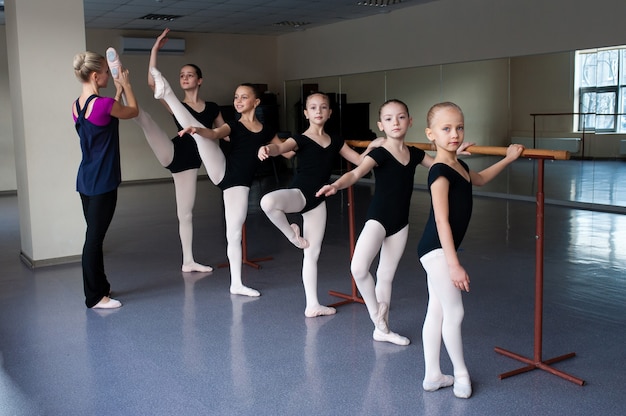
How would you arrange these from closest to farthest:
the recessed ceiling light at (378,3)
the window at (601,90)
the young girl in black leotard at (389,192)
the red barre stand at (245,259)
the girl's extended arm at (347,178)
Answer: the girl's extended arm at (347,178)
the young girl in black leotard at (389,192)
the red barre stand at (245,259)
the window at (601,90)
the recessed ceiling light at (378,3)

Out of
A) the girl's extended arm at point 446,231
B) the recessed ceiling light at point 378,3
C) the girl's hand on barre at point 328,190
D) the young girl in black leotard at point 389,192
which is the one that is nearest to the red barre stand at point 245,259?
the young girl in black leotard at point 389,192

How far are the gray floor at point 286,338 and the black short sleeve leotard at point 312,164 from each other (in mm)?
785

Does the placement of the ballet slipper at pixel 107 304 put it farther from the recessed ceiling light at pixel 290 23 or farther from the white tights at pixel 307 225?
the recessed ceiling light at pixel 290 23

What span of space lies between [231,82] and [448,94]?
538 cm

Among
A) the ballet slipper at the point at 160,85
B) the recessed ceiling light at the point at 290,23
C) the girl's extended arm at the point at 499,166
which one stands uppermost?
the recessed ceiling light at the point at 290,23

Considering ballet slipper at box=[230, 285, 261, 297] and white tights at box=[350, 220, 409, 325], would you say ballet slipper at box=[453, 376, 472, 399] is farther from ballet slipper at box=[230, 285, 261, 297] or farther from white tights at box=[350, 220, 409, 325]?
ballet slipper at box=[230, 285, 261, 297]

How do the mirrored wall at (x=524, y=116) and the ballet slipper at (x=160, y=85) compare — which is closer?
the ballet slipper at (x=160, y=85)

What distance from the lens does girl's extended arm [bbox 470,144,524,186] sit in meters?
2.91

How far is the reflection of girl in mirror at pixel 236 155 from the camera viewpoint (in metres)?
4.34

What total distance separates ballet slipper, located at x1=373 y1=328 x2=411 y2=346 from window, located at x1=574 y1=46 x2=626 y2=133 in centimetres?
595

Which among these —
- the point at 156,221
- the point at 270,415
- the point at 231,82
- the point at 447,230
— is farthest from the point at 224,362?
the point at 231,82

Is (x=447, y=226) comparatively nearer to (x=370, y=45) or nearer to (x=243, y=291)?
(x=243, y=291)

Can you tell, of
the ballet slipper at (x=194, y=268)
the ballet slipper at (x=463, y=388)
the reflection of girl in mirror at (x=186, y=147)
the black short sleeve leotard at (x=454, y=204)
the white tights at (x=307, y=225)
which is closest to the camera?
the black short sleeve leotard at (x=454, y=204)

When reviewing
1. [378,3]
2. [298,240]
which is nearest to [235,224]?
[298,240]
